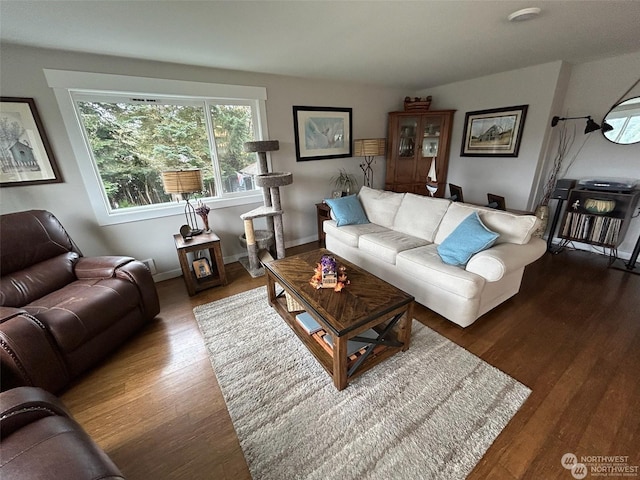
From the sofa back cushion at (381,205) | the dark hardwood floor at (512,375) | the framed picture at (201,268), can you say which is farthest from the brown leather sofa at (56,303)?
the sofa back cushion at (381,205)

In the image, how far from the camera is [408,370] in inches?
65.5

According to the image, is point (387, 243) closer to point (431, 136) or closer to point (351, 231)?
point (351, 231)

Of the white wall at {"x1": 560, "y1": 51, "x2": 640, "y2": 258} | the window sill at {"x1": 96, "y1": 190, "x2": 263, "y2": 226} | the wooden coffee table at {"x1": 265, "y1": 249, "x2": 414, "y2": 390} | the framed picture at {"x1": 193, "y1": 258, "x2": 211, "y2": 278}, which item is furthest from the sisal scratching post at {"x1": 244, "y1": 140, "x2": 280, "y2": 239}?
the white wall at {"x1": 560, "y1": 51, "x2": 640, "y2": 258}

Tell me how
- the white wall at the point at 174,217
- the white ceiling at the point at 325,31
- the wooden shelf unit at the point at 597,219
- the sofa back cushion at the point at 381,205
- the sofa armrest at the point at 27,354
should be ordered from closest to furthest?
1. the sofa armrest at the point at 27,354
2. the white ceiling at the point at 325,31
3. the white wall at the point at 174,217
4. the wooden shelf unit at the point at 597,219
5. the sofa back cushion at the point at 381,205

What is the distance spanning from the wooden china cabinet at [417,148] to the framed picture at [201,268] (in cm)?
313

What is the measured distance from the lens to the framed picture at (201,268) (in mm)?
2705

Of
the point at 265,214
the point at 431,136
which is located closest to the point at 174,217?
the point at 265,214

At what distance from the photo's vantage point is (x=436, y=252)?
2.27m

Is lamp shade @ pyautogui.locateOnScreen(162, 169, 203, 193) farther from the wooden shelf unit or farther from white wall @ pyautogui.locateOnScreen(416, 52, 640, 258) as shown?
the wooden shelf unit

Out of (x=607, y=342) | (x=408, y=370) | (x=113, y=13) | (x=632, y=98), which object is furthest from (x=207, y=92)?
(x=632, y=98)

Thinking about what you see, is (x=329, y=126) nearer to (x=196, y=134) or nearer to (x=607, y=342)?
(x=196, y=134)

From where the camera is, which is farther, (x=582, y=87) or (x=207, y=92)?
(x=582, y=87)

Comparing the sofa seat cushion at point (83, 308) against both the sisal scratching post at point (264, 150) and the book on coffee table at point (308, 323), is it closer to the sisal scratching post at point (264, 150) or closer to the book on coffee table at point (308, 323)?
the book on coffee table at point (308, 323)

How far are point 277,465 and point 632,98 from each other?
463cm
